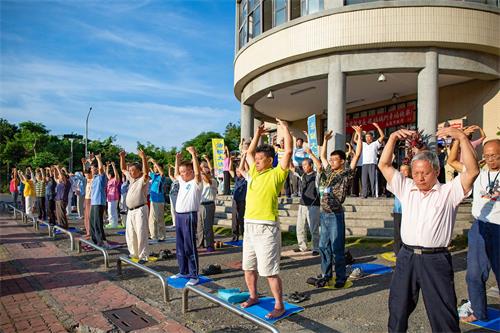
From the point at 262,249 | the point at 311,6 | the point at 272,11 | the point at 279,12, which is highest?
the point at 272,11

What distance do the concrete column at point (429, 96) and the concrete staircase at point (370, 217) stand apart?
2.70 metres

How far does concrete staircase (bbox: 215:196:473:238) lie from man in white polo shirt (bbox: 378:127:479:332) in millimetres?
6542

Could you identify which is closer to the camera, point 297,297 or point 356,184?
point 297,297

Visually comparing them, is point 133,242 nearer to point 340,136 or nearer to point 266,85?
point 340,136

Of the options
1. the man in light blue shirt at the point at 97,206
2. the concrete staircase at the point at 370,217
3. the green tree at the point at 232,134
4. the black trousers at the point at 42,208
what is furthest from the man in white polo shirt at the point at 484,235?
the green tree at the point at 232,134

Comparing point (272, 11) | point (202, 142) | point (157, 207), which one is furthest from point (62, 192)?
point (202, 142)

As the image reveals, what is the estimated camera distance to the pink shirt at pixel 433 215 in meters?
3.11

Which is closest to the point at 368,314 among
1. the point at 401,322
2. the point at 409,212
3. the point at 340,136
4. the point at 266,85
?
the point at 401,322

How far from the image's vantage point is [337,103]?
12.8 meters

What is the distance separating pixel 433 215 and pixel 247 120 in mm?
14978

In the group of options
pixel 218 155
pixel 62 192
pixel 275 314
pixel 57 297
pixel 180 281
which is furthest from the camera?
pixel 218 155

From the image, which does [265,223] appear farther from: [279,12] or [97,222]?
[279,12]

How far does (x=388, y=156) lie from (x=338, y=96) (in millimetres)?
9805

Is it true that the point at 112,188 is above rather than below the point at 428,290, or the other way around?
above
